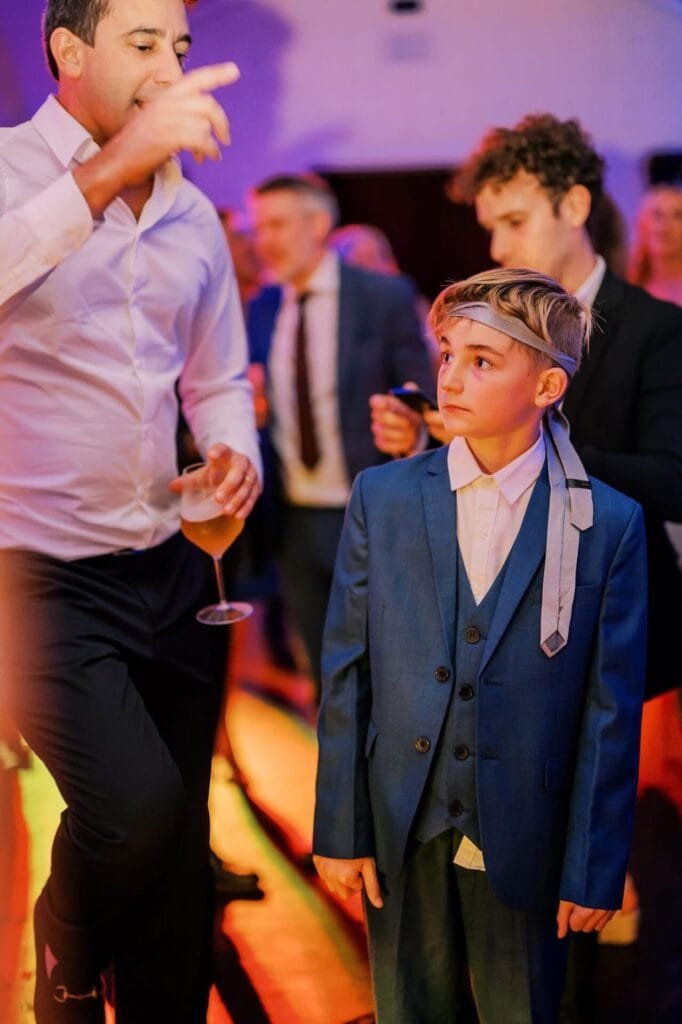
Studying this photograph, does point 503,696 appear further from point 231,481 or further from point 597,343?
point 597,343

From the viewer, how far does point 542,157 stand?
98.8 inches

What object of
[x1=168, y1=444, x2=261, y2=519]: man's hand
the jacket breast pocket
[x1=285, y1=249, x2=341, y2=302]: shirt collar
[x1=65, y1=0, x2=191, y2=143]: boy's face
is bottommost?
the jacket breast pocket

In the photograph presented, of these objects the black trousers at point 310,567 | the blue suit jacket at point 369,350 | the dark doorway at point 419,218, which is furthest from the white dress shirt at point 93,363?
the dark doorway at point 419,218

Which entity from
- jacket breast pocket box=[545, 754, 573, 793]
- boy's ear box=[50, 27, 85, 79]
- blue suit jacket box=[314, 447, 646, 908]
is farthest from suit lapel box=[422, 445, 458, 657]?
boy's ear box=[50, 27, 85, 79]

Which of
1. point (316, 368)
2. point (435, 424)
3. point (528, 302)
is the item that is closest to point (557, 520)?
point (528, 302)

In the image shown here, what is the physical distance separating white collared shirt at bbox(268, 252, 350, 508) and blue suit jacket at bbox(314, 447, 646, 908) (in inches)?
84.6

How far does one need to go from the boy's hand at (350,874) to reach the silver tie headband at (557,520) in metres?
0.48

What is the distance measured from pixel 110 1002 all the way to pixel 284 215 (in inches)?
110

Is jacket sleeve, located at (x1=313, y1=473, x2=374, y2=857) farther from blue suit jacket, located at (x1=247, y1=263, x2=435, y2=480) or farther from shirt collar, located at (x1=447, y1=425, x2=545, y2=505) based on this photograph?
blue suit jacket, located at (x1=247, y1=263, x2=435, y2=480)

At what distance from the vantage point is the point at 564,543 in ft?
6.22

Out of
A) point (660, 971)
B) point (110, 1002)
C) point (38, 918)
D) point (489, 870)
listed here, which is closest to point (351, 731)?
point (489, 870)

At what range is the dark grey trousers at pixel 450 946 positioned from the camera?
1.99m

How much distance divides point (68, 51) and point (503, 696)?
1.32 m

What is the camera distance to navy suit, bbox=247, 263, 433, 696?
13.2 ft
